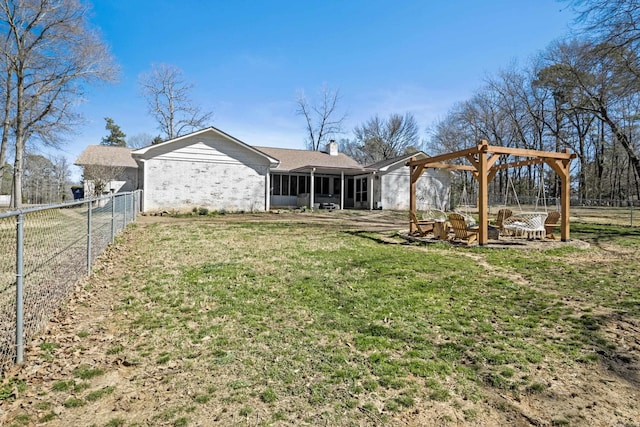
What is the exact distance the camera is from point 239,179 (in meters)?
19.3

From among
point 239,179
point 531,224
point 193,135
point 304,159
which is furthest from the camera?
point 304,159

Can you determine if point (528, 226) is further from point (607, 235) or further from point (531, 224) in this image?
point (607, 235)

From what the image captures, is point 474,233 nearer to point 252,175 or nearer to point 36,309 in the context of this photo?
point 36,309

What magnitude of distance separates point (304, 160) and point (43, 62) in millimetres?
15854

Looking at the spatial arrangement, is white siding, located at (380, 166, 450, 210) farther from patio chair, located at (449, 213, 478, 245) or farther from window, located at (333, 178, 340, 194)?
patio chair, located at (449, 213, 478, 245)

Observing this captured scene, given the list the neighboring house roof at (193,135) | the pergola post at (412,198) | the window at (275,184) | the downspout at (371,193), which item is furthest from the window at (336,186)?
the pergola post at (412,198)

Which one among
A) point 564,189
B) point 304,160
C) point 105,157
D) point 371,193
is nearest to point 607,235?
point 564,189

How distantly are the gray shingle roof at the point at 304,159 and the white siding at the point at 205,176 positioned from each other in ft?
12.9

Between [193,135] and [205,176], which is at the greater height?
[193,135]

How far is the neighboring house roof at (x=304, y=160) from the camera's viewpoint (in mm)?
22908

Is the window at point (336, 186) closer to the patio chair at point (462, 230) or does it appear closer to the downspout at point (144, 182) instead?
the downspout at point (144, 182)

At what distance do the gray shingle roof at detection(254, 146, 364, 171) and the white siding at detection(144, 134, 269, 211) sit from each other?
12.9 ft

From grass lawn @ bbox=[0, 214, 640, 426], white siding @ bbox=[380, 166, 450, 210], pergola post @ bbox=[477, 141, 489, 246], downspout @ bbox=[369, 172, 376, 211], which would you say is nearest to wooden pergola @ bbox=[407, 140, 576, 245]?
pergola post @ bbox=[477, 141, 489, 246]

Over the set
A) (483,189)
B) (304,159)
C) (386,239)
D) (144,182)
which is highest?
(304,159)
